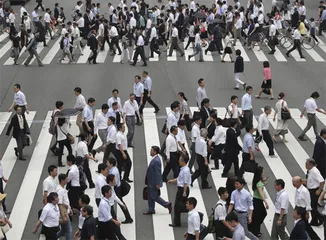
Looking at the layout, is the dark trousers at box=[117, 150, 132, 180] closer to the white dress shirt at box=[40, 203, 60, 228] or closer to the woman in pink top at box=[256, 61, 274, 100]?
the white dress shirt at box=[40, 203, 60, 228]

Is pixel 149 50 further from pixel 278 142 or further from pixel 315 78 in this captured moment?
pixel 278 142

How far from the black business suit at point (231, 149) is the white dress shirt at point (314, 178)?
303 centimetres

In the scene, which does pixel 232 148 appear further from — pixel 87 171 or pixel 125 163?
pixel 87 171

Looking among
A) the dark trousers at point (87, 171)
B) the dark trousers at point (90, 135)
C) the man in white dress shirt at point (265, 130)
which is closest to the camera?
the dark trousers at point (87, 171)

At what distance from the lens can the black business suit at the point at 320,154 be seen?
1834 centimetres

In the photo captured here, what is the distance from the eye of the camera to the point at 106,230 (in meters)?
15.1

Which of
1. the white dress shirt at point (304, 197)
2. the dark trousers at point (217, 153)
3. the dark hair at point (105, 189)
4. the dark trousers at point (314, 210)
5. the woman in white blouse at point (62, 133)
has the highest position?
the woman in white blouse at point (62, 133)

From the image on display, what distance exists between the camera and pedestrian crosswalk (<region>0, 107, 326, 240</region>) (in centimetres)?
1728

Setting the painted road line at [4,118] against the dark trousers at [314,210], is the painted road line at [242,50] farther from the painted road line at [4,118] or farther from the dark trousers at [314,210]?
the dark trousers at [314,210]

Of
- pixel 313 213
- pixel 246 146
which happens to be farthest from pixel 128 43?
pixel 313 213

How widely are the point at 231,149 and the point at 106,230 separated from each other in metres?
5.54

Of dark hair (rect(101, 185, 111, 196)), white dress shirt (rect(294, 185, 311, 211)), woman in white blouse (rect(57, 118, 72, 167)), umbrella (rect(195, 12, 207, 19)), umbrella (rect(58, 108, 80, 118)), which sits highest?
umbrella (rect(195, 12, 207, 19))

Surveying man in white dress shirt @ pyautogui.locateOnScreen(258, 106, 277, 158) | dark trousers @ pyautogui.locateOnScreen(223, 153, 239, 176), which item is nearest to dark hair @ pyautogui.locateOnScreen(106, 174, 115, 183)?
dark trousers @ pyautogui.locateOnScreen(223, 153, 239, 176)

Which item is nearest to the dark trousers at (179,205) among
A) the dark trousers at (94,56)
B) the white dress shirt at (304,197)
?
the white dress shirt at (304,197)
